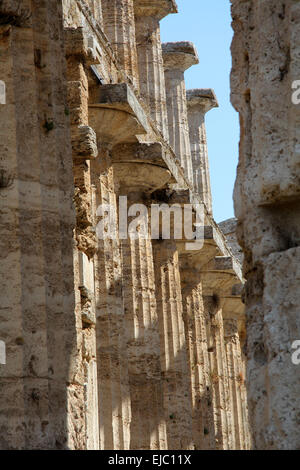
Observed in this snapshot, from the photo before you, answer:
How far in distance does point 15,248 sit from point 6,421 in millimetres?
1326

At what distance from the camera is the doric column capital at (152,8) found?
1052 inches

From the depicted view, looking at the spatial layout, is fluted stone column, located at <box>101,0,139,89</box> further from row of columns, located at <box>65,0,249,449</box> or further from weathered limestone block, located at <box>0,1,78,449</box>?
weathered limestone block, located at <box>0,1,78,449</box>

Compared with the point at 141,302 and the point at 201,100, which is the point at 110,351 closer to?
the point at 141,302

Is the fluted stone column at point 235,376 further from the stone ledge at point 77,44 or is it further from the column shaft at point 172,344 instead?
the stone ledge at point 77,44

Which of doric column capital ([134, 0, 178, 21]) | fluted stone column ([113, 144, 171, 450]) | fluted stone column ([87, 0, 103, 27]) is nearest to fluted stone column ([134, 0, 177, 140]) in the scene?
doric column capital ([134, 0, 178, 21])

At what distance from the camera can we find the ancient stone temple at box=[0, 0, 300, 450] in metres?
7.07

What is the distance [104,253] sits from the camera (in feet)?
58.1

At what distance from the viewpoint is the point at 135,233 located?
20.8 m

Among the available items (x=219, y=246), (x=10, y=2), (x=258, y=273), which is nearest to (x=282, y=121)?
(x=258, y=273)

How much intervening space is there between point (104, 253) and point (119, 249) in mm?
1448

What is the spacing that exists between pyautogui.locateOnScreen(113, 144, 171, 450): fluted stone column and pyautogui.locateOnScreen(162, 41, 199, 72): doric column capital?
1071 centimetres

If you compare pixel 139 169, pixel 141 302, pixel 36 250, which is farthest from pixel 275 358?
pixel 141 302
